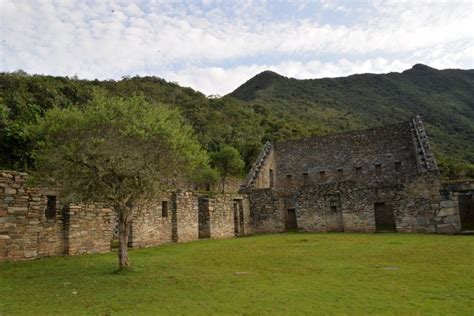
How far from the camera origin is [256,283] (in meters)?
10.4

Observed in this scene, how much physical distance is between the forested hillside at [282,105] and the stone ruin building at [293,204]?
5880 millimetres

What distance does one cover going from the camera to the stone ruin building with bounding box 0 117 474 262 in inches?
600

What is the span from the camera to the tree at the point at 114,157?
1234 centimetres

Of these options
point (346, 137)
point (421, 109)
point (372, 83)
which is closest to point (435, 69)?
point (372, 83)

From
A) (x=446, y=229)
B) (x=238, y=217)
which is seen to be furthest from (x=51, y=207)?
(x=446, y=229)

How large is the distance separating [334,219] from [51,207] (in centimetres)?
1677

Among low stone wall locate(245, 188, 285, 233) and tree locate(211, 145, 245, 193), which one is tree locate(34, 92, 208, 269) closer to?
low stone wall locate(245, 188, 285, 233)

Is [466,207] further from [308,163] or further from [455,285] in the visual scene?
[455,285]

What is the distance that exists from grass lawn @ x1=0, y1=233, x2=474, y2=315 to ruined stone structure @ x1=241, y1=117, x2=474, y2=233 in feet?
19.2

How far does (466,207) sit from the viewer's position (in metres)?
23.6

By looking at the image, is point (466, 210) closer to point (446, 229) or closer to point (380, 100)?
point (446, 229)

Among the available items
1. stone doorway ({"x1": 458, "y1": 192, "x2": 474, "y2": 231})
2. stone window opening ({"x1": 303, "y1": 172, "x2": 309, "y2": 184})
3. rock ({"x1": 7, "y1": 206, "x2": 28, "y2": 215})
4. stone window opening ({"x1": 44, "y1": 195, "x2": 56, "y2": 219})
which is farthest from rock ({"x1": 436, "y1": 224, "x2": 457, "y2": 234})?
rock ({"x1": 7, "y1": 206, "x2": 28, "y2": 215})

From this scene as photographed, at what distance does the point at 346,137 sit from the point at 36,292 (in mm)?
28451

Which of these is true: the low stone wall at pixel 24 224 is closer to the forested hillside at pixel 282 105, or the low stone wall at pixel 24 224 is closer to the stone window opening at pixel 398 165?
the forested hillside at pixel 282 105
